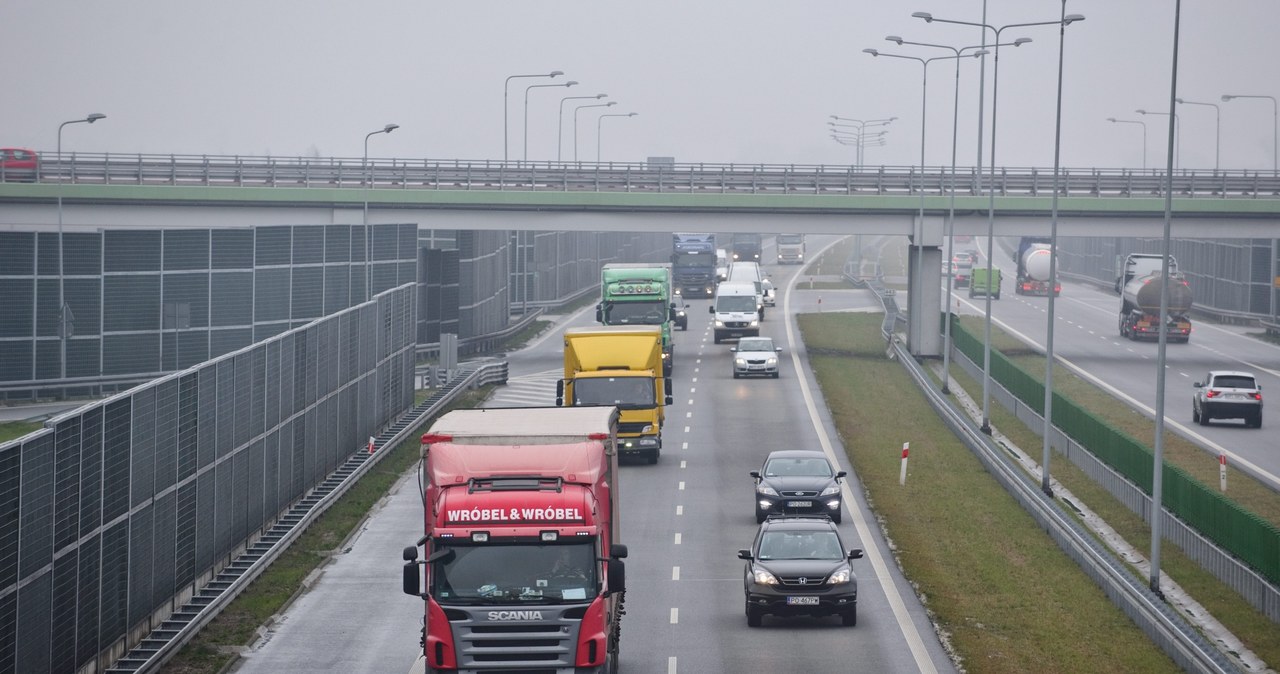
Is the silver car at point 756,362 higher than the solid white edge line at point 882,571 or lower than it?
higher

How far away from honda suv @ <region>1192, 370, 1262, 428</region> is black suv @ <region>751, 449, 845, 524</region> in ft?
76.5

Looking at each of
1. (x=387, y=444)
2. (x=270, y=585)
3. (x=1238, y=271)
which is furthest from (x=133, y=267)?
(x=1238, y=271)

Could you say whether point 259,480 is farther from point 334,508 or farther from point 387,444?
point 387,444

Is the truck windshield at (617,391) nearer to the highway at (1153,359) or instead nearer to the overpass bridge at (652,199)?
the highway at (1153,359)

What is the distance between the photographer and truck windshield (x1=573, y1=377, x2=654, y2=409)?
43.0 m

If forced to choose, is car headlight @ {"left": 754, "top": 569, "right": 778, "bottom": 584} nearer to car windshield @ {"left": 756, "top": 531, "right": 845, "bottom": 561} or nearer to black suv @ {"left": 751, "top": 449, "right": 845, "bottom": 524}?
car windshield @ {"left": 756, "top": 531, "right": 845, "bottom": 561}

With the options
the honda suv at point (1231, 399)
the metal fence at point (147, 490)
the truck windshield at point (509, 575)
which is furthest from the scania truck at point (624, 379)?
the truck windshield at point (509, 575)

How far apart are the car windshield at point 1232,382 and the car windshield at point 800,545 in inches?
1253

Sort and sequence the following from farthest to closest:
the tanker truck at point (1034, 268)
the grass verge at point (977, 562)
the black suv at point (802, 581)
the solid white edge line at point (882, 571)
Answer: the tanker truck at point (1034, 268) → the black suv at point (802, 581) → the grass verge at point (977, 562) → the solid white edge line at point (882, 571)

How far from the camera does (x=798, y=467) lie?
3628 cm

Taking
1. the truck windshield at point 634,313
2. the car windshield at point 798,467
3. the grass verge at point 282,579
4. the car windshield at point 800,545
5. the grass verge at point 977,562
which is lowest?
the grass verge at point 282,579

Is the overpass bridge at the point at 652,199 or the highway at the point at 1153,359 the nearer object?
the highway at the point at 1153,359

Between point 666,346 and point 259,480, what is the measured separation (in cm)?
3263

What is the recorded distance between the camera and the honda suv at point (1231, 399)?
5394 cm
